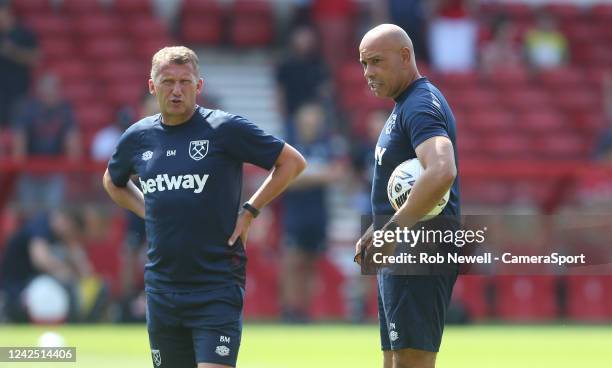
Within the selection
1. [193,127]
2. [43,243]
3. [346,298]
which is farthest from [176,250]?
[346,298]

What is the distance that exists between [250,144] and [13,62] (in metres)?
11.8

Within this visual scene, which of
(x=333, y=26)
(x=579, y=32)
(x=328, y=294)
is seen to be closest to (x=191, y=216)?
(x=328, y=294)

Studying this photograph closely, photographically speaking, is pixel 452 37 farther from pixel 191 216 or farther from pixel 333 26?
pixel 191 216

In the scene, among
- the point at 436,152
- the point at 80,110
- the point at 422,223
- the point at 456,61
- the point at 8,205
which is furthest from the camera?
the point at 456,61

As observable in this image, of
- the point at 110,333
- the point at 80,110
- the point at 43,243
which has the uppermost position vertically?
the point at 80,110

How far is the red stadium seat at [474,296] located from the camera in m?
16.0

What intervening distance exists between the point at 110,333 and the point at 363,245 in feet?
25.2

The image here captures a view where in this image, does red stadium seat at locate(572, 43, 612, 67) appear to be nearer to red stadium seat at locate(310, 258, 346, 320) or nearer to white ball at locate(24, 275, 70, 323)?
red stadium seat at locate(310, 258, 346, 320)

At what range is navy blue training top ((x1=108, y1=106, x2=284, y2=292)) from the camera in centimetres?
672

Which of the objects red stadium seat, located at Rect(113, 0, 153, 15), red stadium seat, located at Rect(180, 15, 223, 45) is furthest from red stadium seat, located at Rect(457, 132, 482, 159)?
red stadium seat, located at Rect(113, 0, 153, 15)

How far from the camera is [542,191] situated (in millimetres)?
16516

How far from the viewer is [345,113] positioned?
65.1 feet

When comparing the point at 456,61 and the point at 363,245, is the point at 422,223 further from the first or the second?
the point at 456,61

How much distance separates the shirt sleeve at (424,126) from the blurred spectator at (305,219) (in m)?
8.72
